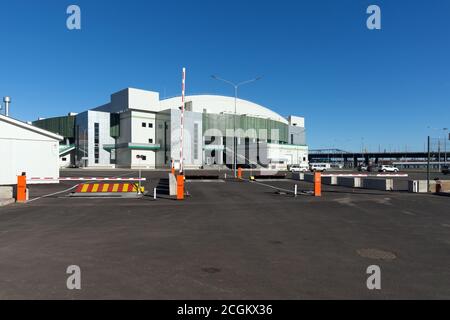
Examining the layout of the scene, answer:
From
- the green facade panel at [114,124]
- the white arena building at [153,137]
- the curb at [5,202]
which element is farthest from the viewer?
the green facade panel at [114,124]

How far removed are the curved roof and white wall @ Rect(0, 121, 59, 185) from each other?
68744 mm

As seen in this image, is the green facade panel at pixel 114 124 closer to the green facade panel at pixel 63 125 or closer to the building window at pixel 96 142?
the building window at pixel 96 142

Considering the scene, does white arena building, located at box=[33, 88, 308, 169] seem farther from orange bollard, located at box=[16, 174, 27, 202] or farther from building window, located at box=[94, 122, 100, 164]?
orange bollard, located at box=[16, 174, 27, 202]

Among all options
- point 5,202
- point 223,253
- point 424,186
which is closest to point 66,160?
point 5,202

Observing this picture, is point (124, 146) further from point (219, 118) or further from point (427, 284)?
point (427, 284)

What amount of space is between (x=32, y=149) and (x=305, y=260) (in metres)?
26.0

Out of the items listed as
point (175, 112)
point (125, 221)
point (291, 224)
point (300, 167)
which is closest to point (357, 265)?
point (291, 224)

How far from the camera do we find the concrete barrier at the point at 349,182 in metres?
23.9

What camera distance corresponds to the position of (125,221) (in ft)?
32.1

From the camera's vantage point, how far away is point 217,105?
341 feet

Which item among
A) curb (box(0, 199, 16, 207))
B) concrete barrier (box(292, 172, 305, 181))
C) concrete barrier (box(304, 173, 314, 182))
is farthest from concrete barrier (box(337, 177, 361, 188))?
curb (box(0, 199, 16, 207))

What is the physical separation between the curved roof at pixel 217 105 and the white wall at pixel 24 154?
68744 millimetres

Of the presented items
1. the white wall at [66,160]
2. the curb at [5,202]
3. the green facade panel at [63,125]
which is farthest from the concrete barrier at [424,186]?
the green facade panel at [63,125]

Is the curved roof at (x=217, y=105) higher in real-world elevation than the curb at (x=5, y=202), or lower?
higher
